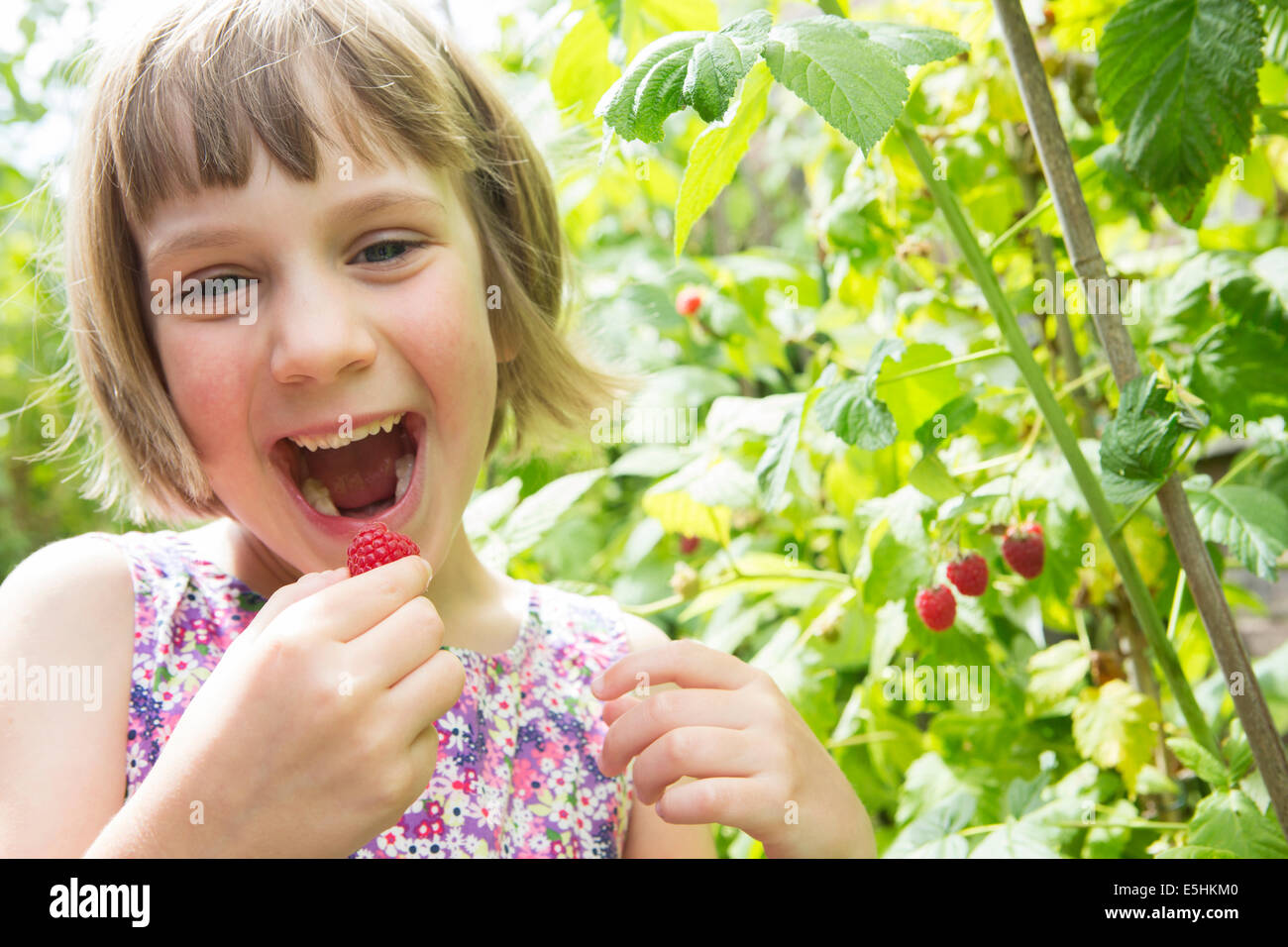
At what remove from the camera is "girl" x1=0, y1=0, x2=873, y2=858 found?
27.1 inches

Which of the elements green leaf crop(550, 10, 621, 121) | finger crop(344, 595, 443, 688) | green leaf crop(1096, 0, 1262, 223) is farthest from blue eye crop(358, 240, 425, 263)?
green leaf crop(1096, 0, 1262, 223)

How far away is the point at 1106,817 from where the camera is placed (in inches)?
46.0

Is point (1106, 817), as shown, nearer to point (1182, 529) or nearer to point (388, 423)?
point (1182, 529)

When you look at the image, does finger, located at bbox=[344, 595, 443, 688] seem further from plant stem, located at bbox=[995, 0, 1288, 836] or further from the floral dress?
plant stem, located at bbox=[995, 0, 1288, 836]

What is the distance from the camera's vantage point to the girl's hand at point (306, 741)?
0.67 m

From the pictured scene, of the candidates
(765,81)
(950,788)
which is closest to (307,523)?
(765,81)

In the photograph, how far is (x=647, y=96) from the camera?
690mm

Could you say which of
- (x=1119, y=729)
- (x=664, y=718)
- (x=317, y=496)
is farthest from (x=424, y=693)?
(x=1119, y=729)

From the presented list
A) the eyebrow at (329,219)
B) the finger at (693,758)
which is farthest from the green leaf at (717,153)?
the finger at (693,758)

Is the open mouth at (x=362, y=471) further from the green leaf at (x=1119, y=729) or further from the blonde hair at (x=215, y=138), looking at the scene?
the green leaf at (x=1119, y=729)

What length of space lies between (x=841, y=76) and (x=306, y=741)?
0.57 m

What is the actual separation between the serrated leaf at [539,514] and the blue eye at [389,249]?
0.48 meters

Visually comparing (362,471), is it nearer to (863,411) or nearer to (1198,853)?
(863,411)

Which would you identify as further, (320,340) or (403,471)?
(403,471)
